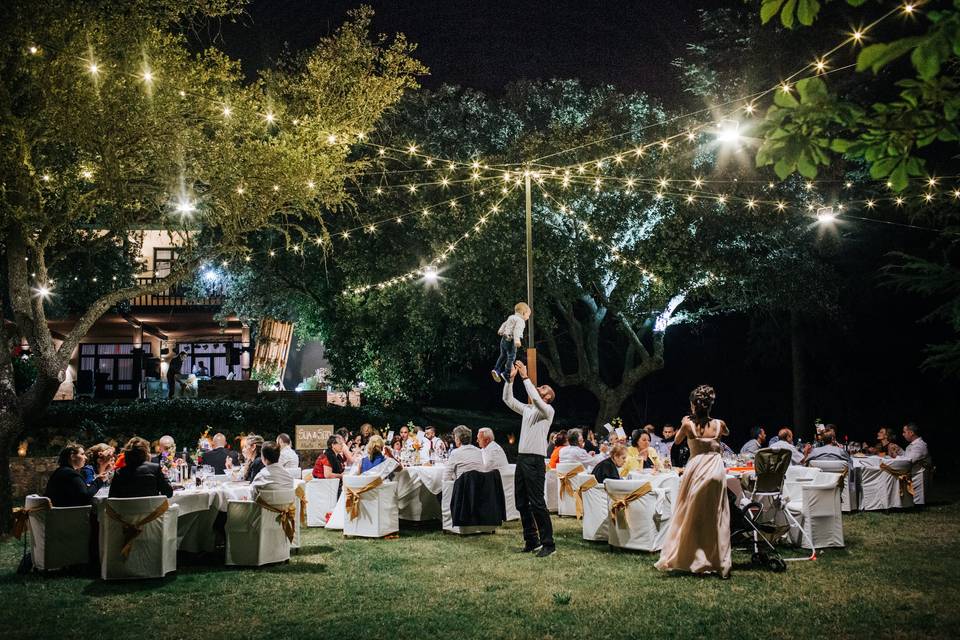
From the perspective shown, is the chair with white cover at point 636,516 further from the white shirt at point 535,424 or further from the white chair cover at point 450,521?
the white chair cover at point 450,521

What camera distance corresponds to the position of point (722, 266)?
1620 cm

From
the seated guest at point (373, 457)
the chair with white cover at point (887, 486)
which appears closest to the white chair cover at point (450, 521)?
Answer: the seated guest at point (373, 457)

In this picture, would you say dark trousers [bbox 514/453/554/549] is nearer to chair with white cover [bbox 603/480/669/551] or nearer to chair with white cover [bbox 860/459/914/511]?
chair with white cover [bbox 603/480/669/551]

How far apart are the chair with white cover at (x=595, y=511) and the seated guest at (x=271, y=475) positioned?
10.4 ft

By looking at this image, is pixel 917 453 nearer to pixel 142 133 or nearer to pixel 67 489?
pixel 67 489

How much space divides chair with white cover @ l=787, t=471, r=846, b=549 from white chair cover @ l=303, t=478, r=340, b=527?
5.50m

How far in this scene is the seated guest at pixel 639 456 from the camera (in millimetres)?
8798

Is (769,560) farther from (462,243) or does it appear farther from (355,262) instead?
(355,262)

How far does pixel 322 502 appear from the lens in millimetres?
9891

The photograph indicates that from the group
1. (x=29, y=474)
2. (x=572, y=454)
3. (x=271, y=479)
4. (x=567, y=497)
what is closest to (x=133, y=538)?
(x=271, y=479)

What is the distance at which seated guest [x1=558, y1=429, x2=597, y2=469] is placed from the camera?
9828mm

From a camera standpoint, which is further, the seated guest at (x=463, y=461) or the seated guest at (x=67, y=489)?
the seated guest at (x=463, y=461)

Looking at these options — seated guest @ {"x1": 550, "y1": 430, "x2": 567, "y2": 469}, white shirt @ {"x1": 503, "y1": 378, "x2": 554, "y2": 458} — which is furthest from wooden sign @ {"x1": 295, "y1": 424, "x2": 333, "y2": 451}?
white shirt @ {"x1": 503, "y1": 378, "x2": 554, "y2": 458}

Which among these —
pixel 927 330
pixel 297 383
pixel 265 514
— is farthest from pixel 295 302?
pixel 927 330
